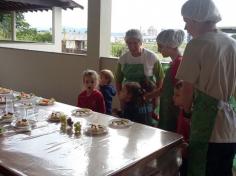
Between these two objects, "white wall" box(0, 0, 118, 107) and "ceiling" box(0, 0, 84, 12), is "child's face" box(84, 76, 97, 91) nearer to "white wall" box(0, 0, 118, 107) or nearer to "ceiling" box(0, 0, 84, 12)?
"white wall" box(0, 0, 118, 107)

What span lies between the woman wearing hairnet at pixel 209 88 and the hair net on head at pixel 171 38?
0.61 m

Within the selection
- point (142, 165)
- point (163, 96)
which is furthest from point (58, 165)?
point (163, 96)

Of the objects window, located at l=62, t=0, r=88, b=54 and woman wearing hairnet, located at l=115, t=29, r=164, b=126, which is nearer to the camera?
woman wearing hairnet, located at l=115, t=29, r=164, b=126

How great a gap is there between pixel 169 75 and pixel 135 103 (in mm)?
476

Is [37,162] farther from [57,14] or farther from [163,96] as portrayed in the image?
[57,14]

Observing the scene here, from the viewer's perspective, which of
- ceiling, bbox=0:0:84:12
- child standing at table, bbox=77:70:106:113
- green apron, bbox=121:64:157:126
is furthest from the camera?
ceiling, bbox=0:0:84:12

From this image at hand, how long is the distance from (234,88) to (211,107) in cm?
20

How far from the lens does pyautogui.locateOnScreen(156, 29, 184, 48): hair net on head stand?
2508 mm

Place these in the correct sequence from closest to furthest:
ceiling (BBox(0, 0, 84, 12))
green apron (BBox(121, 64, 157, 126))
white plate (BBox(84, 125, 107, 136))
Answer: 1. white plate (BBox(84, 125, 107, 136))
2. green apron (BBox(121, 64, 157, 126))
3. ceiling (BBox(0, 0, 84, 12))

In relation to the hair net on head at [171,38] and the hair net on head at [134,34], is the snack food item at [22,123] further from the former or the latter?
the hair net on head at [134,34]

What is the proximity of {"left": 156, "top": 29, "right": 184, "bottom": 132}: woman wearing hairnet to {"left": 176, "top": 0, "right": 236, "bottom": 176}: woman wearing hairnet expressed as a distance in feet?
2.02

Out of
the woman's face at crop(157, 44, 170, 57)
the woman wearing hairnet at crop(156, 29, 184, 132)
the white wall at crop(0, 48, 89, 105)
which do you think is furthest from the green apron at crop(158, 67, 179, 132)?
the white wall at crop(0, 48, 89, 105)

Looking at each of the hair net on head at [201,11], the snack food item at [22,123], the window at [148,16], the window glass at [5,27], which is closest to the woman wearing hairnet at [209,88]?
the hair net on head at [201,11]

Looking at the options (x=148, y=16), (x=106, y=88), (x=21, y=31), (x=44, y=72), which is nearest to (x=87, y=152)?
(x=106, y=88)
